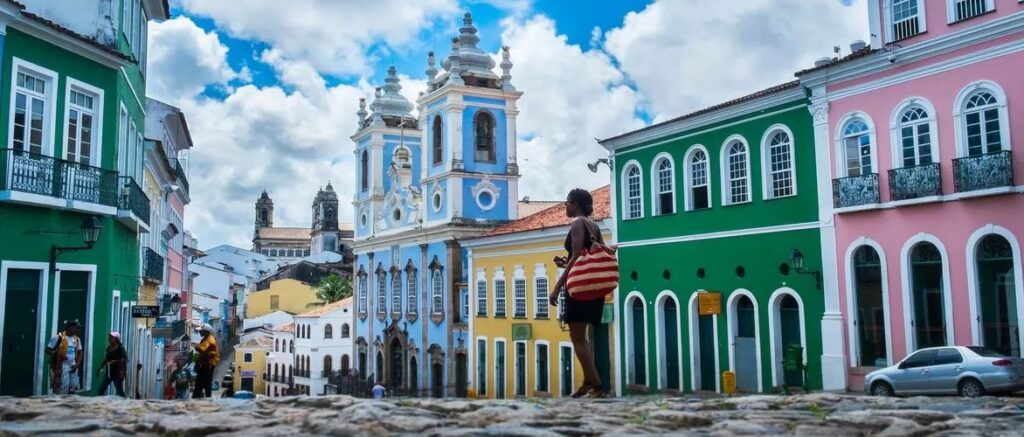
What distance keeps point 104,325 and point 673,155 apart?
14.3 metres

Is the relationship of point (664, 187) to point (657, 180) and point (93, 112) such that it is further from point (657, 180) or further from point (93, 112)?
point (93, 112)

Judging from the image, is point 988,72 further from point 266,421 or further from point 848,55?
point 266,421

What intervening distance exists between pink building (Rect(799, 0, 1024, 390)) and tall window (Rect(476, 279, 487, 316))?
16.9m

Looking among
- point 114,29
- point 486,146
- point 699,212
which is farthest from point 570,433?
point 486,146

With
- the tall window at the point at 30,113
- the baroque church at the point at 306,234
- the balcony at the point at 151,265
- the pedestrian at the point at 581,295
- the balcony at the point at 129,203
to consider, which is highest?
the baroque church at the point at 306,234

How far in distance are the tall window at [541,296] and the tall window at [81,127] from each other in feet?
54.6

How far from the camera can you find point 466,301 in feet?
123

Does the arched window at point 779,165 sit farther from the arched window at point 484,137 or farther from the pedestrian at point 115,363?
the arched window at point 484,137

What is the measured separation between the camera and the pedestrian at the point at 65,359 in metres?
14.6

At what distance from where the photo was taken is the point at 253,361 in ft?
226

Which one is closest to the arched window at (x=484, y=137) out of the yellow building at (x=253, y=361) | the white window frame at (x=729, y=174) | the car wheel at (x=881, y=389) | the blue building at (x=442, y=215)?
the blue building at (x=442, y=215)

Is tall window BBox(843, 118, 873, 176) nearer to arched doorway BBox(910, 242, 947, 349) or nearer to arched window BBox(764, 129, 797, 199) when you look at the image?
arched window BBox(764, 129, 797, 199)

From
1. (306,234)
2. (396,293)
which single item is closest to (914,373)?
(396,293)

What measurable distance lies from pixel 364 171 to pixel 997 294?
35496mm
